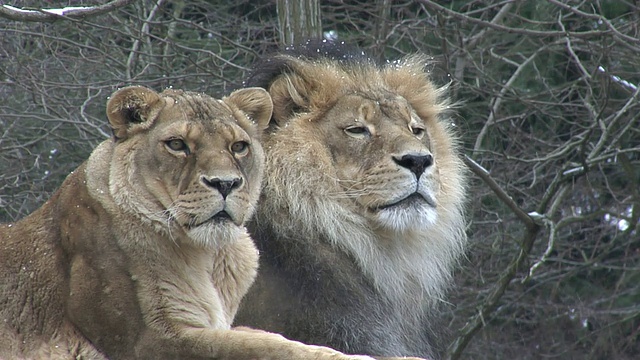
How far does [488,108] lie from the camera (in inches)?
371

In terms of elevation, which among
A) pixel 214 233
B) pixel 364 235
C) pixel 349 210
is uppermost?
pixel 214 233

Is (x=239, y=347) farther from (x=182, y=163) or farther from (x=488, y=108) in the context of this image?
(x=488, y=108)

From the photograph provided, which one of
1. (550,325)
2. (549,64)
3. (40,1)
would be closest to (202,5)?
(40,1)

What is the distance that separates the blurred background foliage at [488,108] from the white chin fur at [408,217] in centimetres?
100

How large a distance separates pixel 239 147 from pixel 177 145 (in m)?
0.26

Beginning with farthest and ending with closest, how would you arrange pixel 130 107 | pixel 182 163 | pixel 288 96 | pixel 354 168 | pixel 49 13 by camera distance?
1. pixel 288 96
2. pixel 354 168
3. pixel 49 13
4. pixel 130 107
5. pixel 182 163

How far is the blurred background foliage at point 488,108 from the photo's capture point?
7.43 meters

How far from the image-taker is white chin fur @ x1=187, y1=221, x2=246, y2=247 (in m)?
3.98

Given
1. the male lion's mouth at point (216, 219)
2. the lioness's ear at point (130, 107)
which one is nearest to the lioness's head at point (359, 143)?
the lioness's ear at point (130, 107)

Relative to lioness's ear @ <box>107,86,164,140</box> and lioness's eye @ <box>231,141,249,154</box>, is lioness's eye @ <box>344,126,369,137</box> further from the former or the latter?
lioness's ear @ <box>107,86,164,140</box>

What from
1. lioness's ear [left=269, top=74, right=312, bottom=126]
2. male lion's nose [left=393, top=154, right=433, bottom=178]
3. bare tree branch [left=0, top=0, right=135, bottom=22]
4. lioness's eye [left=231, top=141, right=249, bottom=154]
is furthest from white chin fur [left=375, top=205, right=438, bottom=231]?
bare tree branch [left=0, top=0, right=135, bottom=22]

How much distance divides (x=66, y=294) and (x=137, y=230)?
0.38 metres

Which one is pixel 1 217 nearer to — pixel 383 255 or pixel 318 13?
pixel 318 13

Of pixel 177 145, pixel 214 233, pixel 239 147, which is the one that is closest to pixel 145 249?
pixel 214 233
